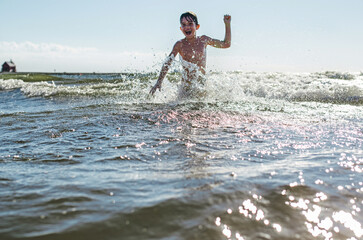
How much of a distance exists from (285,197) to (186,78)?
515 cm

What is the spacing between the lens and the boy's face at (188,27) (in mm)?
6109

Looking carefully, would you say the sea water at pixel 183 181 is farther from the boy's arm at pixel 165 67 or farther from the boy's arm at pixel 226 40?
the boy's arm at pixel 226 40

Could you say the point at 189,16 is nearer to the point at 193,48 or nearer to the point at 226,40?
the point at 193,48

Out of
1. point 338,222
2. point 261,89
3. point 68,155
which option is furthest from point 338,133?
point 261,89

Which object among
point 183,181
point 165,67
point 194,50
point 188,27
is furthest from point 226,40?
point 183,181

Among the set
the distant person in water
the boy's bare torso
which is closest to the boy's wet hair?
the distant person in water

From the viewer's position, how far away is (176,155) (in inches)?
94.3

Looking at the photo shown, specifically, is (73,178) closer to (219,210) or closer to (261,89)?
(219,210)

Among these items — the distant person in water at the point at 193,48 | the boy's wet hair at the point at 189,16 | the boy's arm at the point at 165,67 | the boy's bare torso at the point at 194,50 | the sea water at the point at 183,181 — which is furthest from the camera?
the boy's bare torso at the point at 194,50

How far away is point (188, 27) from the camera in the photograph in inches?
243

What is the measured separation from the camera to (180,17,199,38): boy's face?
6.11 m

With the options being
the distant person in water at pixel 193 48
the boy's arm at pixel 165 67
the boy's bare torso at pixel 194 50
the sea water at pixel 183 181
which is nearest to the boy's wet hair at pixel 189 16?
the distant person in water at pixel 193 48

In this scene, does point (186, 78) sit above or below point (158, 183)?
above

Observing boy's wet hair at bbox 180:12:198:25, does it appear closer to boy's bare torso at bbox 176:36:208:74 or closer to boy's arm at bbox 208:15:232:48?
boy's bare torso at bbox 176:36:208:74
